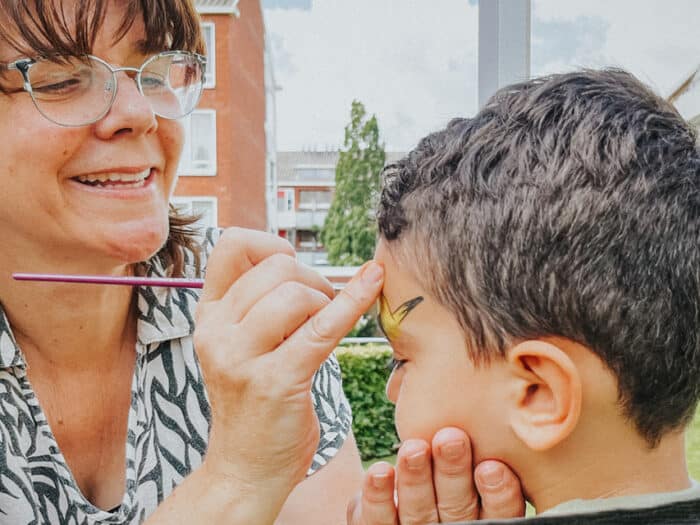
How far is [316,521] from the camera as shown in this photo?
1196 millimetres

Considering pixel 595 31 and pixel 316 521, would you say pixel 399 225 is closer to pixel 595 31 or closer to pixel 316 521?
pixel 316 521

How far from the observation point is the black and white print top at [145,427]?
1091mm

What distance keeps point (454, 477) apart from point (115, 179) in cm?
73

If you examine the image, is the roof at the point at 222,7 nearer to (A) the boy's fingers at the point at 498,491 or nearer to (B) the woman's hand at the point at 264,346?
(B) the woman's hand at the point at 264,346

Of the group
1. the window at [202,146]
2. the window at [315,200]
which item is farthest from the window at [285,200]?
the window at [202,146]

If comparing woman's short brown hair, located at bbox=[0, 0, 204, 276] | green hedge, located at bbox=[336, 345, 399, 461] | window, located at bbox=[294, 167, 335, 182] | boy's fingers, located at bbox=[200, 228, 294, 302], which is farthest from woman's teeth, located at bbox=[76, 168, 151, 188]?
window, located at bbox=[294, 167, 335, 182]

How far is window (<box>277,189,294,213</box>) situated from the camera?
59.2 feet

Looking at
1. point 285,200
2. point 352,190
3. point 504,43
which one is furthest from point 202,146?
point 504,43

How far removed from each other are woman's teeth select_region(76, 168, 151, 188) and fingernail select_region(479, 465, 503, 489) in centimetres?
73

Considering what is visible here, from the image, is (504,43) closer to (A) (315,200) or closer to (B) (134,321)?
(B) (134,321)

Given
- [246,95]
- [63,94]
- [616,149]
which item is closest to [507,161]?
[616,149]

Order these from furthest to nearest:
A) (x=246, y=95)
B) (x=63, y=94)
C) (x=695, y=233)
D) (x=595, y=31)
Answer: (x=246, y=95) < (x=595, y=31) < (x=63, y=94) < (x=695, y=233)

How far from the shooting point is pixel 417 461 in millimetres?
738

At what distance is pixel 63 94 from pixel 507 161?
721mm
